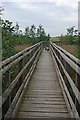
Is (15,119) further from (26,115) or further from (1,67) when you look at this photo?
(1,67)

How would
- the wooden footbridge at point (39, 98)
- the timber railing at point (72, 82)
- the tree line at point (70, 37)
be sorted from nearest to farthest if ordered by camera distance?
the timber railing at point (72, 82) → the wooden footbridge at point (39, 98) → the tree line at point (70, 37)

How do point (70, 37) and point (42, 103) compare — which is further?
point (70, 37)

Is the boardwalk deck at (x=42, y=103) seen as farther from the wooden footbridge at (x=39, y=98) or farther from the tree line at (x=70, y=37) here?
the tree line at (x=70, y=37)

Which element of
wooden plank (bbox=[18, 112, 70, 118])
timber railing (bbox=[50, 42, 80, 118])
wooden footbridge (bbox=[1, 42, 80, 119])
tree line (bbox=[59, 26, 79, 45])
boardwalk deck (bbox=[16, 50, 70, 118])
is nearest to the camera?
timber railing (bbox=[50, 42, 80, 118])

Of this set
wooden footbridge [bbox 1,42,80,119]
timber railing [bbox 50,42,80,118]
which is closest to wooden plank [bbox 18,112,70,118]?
wooden footbridge [bbox 1,42,80,119]

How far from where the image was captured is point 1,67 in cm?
357

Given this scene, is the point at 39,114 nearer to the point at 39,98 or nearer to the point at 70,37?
the point at 39,98

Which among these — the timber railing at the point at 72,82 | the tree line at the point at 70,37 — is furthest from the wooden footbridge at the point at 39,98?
the tree line at the point at 70,37

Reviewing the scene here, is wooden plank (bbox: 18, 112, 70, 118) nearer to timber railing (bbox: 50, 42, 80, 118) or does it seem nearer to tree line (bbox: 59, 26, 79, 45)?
timber railing (bbox: 50, 42, 80, 118)

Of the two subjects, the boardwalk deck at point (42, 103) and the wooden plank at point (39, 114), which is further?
the boardwalk deck at point (42, 103)

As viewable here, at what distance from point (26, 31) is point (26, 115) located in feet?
127

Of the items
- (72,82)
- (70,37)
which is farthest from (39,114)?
(70,37)

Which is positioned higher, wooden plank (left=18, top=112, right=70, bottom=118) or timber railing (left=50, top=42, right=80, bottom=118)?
timber railing (left=50, top=42, right=80, bottom=118)

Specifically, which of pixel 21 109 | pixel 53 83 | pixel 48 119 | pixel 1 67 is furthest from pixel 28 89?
pixel 1 67
